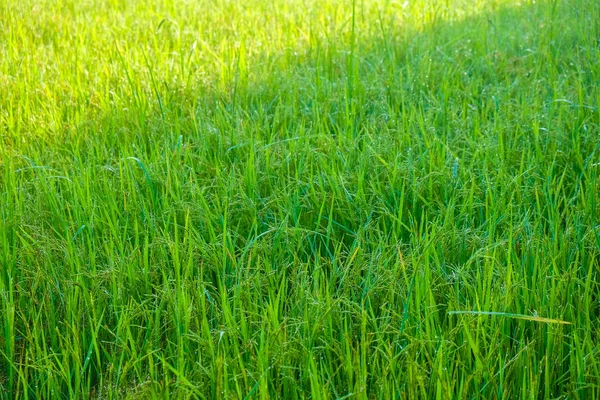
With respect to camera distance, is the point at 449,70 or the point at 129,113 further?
the point at 449,70

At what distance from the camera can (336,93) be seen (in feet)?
10.5

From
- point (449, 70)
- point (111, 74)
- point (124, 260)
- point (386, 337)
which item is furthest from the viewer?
point (111, 74)

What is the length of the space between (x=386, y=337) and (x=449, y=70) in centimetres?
177

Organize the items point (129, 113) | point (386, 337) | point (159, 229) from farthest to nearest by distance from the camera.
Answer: point (129, 113)
point (159, 229)
point (386, 337)

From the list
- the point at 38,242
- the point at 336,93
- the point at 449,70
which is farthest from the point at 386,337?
the point at 449,70

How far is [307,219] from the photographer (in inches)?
94.0

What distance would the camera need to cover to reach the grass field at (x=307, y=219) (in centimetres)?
176

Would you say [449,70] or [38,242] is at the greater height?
[449,70]

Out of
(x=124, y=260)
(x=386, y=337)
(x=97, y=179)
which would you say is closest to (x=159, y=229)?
(x=124, y=260)

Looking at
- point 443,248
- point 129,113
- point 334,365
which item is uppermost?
point 129,113

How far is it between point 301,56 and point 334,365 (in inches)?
89.4

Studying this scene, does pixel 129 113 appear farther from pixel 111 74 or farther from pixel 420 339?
pixel 420 339

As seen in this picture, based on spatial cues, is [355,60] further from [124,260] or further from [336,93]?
[124,260]

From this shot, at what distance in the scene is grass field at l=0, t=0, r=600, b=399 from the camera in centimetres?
176
